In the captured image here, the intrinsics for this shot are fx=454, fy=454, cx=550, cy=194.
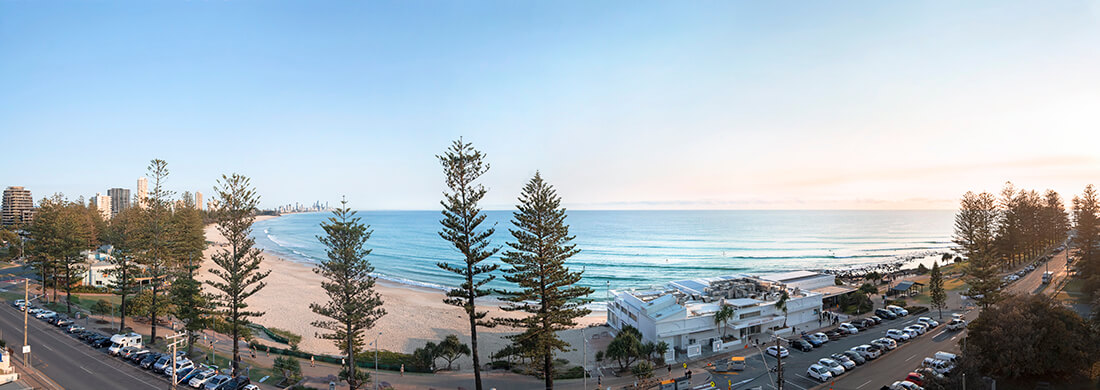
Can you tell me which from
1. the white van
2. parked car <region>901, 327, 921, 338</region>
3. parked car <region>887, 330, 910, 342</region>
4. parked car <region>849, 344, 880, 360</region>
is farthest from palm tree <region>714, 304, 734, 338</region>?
the white van

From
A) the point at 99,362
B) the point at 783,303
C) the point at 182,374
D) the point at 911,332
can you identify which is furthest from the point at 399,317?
the point at 911,332

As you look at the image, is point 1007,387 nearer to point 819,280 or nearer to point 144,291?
point 819,280

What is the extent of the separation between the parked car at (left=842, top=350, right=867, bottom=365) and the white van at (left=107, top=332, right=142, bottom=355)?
39673mm

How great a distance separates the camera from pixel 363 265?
21906mm

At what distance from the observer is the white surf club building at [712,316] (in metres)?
27.0

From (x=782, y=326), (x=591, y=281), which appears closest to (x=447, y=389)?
(x=782, y=326)

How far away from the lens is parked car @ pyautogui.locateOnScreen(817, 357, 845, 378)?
22922 millimetres

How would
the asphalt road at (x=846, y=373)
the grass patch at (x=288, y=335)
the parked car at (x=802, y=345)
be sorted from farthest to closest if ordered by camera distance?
the grass patch at (x=288, y=335) → the parked car at (x=802, y=345) → the asphalt road at (x=846, y=373)

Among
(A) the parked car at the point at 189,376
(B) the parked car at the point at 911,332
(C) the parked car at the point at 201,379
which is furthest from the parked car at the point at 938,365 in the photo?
(A) the parked car at the point at 189,376

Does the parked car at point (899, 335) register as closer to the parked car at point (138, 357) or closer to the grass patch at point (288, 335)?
the grass patch at point (288, 335)

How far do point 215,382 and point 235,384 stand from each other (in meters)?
1.16

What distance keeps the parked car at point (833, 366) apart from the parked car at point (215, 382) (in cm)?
2890

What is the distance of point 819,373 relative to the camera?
74.1 feet

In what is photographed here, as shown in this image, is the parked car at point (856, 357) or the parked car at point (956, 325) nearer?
the parked car at point (856, 357)
